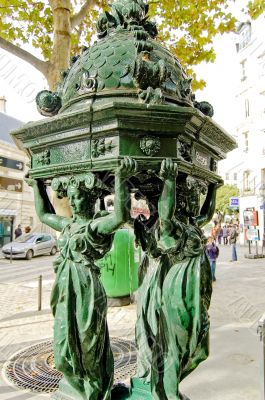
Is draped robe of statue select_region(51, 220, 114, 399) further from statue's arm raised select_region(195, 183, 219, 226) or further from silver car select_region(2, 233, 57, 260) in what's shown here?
silver car select_region(2, 233, 57, 260)

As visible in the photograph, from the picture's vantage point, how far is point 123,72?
7.65 ft

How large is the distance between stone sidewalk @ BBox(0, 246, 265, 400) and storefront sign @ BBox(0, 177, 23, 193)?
14237 mm

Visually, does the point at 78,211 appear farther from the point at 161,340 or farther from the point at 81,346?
the point at 161,340

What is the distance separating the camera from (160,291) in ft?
8.92

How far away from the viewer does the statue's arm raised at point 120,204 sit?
2121 mm

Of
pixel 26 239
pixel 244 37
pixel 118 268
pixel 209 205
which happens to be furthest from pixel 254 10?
pixel 244 37

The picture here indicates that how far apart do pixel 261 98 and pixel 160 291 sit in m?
27.8

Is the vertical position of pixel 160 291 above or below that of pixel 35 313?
above

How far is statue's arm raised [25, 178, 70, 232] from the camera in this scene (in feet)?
8.72

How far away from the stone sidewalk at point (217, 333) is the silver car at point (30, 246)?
8.52m

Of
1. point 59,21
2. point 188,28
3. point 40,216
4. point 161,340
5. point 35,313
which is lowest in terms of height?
point 35,313

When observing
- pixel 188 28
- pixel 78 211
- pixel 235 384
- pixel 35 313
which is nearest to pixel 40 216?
pixel 78 211

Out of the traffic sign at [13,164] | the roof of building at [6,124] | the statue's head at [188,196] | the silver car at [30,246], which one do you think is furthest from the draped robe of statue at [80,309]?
the roof of building at [6,124]

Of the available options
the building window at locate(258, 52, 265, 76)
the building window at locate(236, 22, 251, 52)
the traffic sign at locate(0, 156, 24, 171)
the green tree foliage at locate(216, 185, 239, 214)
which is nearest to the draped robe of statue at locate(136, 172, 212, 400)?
the traffic sign at locate(0, 156, 24, 171)
